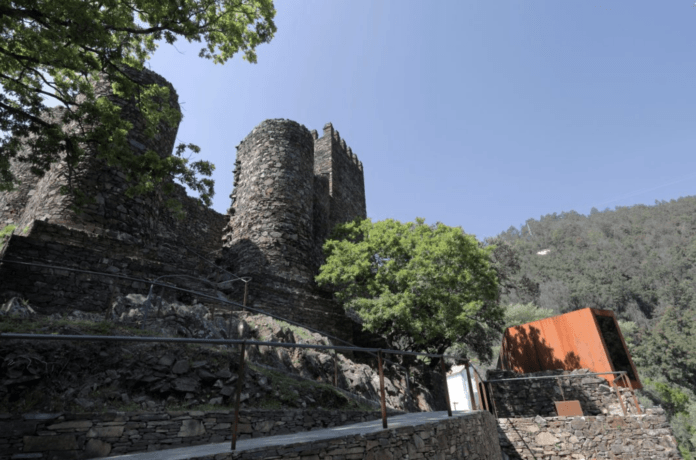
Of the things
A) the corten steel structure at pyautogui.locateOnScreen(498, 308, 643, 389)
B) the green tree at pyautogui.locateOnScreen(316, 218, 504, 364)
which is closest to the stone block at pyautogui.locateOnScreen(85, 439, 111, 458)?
the green tree at pyautogui.locateOnScreen(316, 218, 504, 364)

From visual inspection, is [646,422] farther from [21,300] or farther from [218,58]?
[21,300]

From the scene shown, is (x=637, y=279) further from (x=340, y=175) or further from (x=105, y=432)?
(x=105, y=432)

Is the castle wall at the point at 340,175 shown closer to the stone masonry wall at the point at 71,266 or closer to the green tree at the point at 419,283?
the green tree at the point at 419,283

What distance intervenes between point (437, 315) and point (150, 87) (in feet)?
35.8

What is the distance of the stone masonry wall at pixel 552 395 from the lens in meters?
11.8

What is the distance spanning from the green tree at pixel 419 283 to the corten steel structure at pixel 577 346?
6.59 feet

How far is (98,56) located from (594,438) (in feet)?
53.7

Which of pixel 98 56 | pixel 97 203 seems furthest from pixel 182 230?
pixel 98 56

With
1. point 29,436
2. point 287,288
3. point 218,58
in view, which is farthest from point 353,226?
point 29,436

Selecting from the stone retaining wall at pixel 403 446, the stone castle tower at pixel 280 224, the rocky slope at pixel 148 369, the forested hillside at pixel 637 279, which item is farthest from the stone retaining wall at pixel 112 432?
the forested hillside at pixel 637 279

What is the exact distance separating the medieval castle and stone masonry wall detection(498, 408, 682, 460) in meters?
7.22

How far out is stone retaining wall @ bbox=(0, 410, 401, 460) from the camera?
3.70 m

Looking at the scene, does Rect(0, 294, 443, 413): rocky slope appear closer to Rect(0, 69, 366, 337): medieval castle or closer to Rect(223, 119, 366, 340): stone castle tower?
Rect(0, 69, 366, 337): medieval castle

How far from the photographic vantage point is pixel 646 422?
33.7 feet
